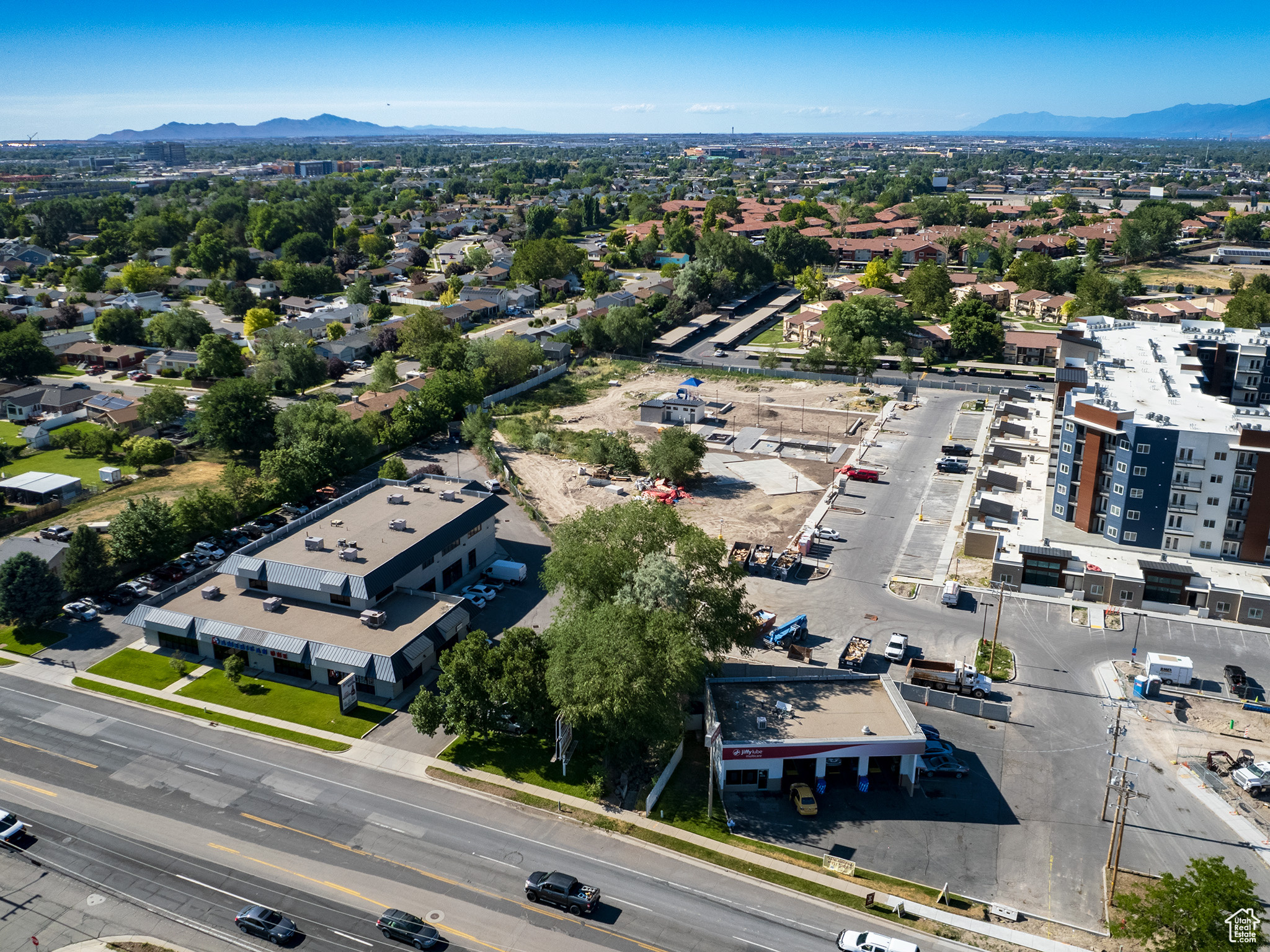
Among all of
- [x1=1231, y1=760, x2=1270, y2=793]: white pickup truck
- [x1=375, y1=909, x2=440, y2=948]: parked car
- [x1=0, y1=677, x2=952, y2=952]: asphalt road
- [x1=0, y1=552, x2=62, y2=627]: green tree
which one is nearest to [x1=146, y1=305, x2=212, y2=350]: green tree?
[x1=0, y1=552, x2=62, y2=627]: green tree

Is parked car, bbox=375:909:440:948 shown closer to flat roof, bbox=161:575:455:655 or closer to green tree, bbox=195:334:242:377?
flat roof, bbox=161:575:455:655

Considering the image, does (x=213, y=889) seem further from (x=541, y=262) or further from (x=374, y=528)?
(x=541, y=262)

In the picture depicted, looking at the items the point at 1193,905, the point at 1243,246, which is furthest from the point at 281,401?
the point at 1243,246

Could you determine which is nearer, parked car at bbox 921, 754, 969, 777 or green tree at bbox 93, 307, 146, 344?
parked car at bbox 921, 754, 969, 777

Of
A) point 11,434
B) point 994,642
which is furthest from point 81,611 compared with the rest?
point 994,642

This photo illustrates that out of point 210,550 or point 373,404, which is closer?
point 210,550

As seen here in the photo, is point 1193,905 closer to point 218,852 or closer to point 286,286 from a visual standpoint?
point 218,852
